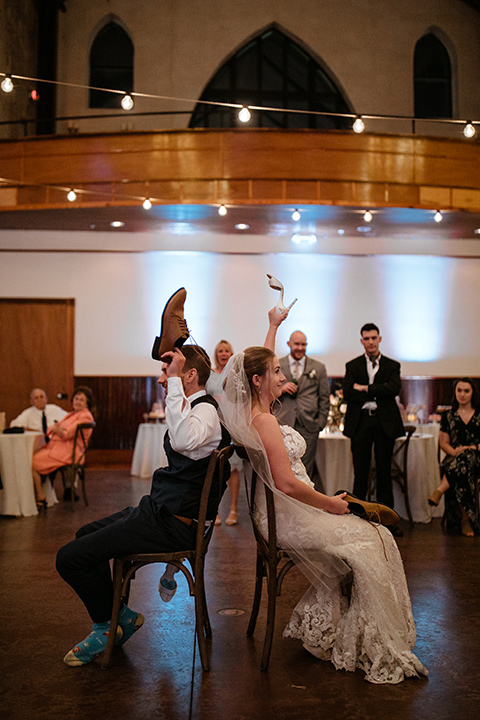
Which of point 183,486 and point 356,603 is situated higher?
point 183,486

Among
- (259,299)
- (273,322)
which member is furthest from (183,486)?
(259,299)

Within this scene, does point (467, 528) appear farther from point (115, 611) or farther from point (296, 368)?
point (115, 611)

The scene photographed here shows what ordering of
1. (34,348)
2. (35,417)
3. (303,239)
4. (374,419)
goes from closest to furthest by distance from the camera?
(374,419), (35,417), (303,239), (34,348)

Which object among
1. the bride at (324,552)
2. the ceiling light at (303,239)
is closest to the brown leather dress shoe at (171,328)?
the bride at (324,552)

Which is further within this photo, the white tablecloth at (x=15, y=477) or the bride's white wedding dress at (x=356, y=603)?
the white tablecloth at (x=15, y=477)

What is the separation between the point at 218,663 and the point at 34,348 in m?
8.72

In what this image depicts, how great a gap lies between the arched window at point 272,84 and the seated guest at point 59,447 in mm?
7354

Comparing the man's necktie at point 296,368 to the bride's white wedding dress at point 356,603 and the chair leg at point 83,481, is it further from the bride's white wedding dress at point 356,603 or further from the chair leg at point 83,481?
the bride's white wedding dress at point 356,603

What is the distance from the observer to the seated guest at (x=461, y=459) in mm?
5762

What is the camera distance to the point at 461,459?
5934 millimetres

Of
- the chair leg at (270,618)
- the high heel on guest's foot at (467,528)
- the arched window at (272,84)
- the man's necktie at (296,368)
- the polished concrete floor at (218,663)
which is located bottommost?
the polished concrete floor at (218,663)

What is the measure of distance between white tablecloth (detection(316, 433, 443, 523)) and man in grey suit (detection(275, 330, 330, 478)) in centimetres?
34

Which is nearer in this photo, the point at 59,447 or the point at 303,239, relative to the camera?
the point at 59,447

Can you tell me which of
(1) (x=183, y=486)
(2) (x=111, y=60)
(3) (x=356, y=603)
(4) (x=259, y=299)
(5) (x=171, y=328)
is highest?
(2) (x=111, y=60)
